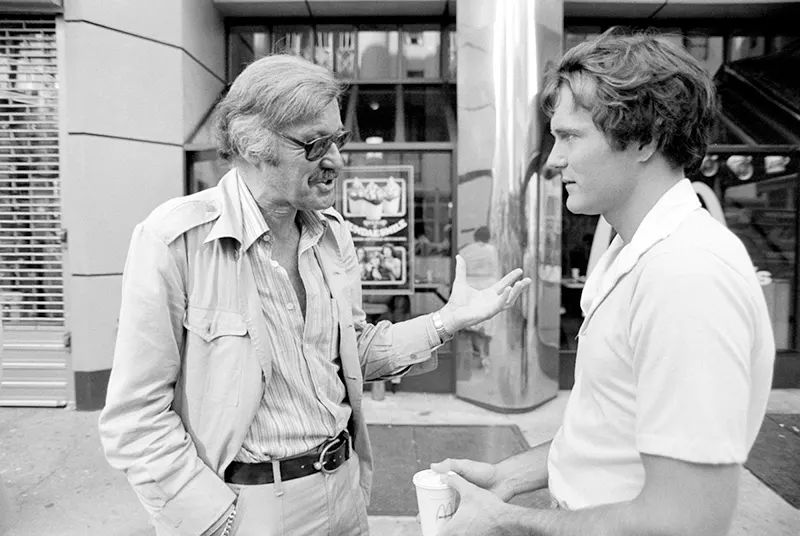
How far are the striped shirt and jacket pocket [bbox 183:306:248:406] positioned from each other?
4.4 inches

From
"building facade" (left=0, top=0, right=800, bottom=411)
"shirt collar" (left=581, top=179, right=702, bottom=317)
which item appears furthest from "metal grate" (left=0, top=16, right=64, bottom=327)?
"shirt collar" (left=581, top=179, right=702, bottom=317)

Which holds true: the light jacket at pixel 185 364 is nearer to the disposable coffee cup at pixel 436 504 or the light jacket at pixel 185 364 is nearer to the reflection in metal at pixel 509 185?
the disposable coffee cup at pixel 436 504

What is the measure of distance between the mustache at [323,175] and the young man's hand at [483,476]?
102 centimetres

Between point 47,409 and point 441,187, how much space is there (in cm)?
471

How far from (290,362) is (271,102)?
0.86 m

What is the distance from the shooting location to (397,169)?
6637 mm

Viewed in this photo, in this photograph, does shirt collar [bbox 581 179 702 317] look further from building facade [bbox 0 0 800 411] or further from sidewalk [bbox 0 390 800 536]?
building facade [bbox 0 0 800 411]

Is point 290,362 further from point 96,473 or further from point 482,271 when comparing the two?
point 482,271

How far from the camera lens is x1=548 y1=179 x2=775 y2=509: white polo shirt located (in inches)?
42.5

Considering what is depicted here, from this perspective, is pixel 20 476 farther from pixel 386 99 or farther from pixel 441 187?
pixel 386 99

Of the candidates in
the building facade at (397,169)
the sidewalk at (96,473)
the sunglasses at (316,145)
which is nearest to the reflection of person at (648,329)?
the sunglasses at (316,145)

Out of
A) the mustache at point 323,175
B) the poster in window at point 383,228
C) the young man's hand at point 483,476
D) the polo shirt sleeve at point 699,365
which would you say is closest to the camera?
the polo shirt sleeve at point 699,365

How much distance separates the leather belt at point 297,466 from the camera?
6.24 feet

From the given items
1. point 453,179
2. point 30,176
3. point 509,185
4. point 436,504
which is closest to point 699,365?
point 436,504
